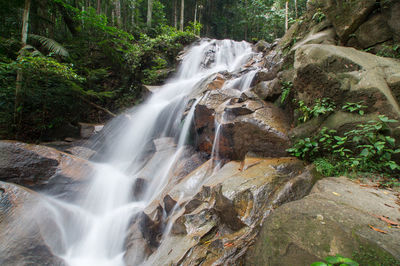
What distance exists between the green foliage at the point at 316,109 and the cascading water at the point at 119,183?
6.47ft

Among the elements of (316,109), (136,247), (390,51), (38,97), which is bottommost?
(136,247)

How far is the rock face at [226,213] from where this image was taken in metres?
2.48

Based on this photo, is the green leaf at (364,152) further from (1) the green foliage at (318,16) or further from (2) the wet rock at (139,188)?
(2) the wet rock at (139,188)

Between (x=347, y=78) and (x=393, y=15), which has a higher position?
(x=393, y=15)

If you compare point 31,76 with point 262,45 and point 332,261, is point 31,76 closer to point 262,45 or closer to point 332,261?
point 332,261

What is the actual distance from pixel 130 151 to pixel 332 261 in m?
7.57

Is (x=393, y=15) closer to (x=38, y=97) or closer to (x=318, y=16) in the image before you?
(x=318, y=16)

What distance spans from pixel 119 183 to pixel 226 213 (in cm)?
433

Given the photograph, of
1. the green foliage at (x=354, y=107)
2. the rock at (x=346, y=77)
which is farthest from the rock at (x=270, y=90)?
the green foliage at (x=354, y=107)

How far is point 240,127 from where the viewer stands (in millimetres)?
4504

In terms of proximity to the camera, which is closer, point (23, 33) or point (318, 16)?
point (318, 16)

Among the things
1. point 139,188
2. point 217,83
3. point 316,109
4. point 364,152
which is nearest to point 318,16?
point 217,83

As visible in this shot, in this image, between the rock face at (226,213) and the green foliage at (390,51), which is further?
the green foliage at (390,51)

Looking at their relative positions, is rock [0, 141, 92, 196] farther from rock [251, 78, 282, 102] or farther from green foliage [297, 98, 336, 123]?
green foliage [297, 98, 336, 123]
